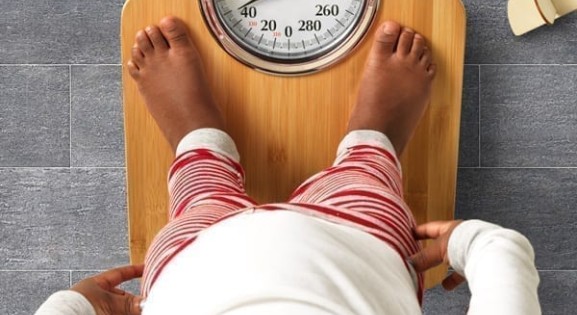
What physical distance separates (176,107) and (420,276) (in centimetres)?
41

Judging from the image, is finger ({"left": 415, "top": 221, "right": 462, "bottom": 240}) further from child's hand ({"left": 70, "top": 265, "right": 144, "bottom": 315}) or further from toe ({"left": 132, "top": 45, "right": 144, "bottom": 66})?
toe ({"left": 132, "top": 45, "right": 144, "bottom": 66})

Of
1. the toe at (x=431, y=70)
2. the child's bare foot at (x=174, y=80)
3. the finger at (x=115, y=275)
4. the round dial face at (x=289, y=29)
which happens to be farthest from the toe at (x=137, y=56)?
the toe at (x=431, y=70)

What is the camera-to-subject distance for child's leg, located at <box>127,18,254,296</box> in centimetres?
87

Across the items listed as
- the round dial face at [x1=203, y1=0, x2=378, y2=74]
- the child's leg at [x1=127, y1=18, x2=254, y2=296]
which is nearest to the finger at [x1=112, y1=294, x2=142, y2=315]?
the child's leg at [x1=127, y1=18, x2=254, y2=296]

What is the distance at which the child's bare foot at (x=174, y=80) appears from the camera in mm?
944

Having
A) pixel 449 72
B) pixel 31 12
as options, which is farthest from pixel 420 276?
pixel 31 12

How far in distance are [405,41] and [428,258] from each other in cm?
32

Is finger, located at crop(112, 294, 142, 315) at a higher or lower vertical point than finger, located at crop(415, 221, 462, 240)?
lower

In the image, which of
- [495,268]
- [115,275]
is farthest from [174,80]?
[495,268]

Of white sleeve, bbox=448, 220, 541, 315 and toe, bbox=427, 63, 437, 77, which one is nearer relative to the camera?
white sleeve, bbox=448, 220, 541, 315

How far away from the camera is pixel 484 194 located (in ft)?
3.48

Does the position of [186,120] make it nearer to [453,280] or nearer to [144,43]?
→ [144,43]

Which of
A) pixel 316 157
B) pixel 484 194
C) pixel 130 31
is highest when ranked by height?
pixel 130 31

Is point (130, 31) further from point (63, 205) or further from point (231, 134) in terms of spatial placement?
point (63, 205)
